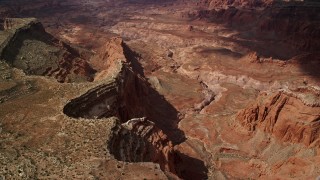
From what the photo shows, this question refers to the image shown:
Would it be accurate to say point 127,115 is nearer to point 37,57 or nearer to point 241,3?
point 37,57

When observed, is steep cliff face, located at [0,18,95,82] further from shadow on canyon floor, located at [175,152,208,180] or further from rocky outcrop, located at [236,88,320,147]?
rocky outcrop, located at [236,88,320,147]

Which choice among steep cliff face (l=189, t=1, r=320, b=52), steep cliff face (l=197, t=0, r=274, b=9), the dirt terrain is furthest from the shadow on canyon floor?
steep cliff face (l=197, t=0, r=274, b=9)

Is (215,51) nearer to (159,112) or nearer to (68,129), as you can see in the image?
(159,112)

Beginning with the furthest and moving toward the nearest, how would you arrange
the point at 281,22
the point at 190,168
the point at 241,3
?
the point at 241,3 → the point at 281,22 → the point at 190,168

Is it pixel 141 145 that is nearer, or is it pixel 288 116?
pixel 141 145

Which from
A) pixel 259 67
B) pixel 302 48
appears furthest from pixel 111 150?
pixel 302 48

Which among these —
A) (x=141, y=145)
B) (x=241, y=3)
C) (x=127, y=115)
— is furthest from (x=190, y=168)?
(x=241, y=3)

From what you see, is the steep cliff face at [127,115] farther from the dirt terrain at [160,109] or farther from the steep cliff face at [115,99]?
the dirt terrain at [160,109]
